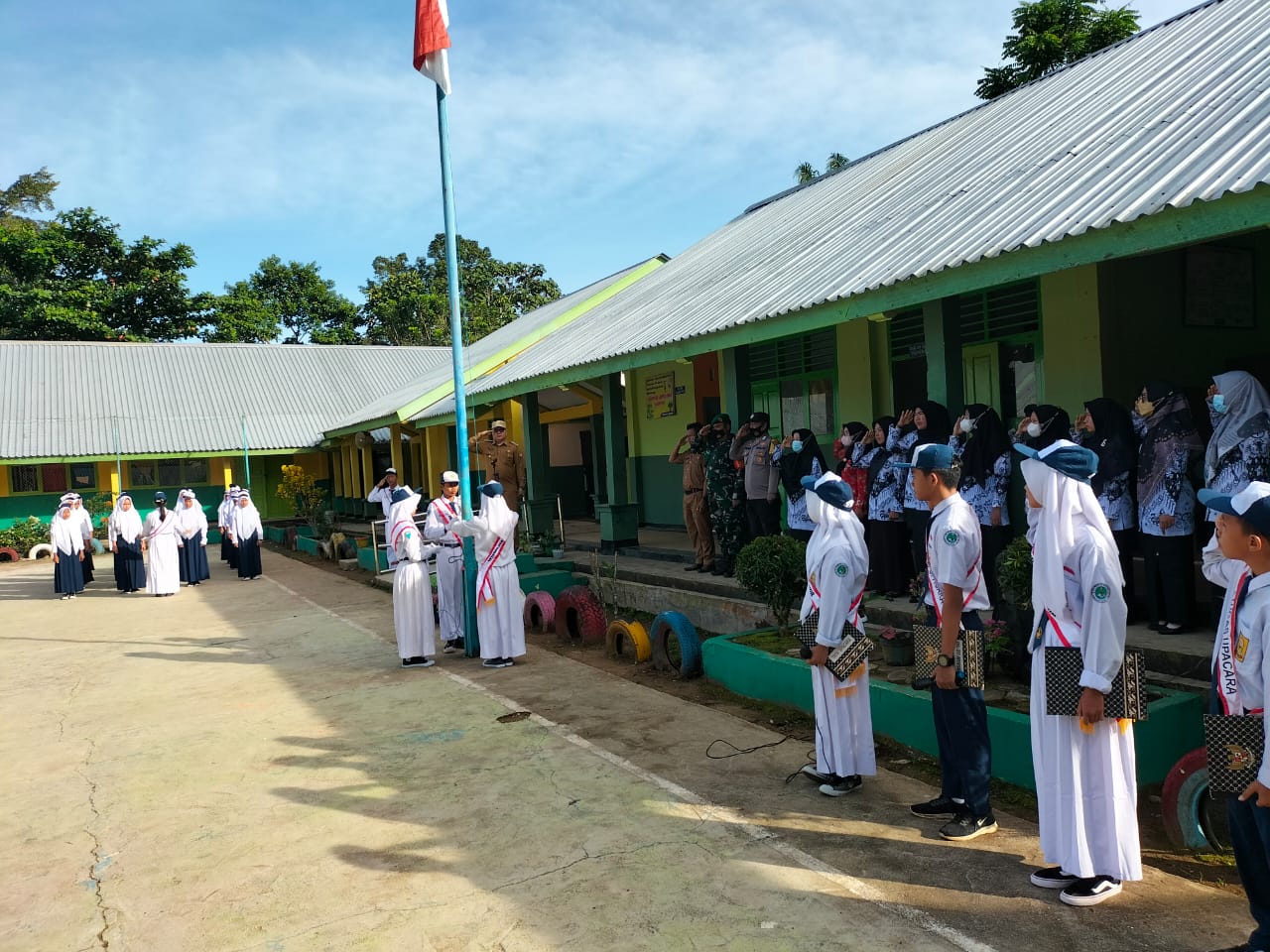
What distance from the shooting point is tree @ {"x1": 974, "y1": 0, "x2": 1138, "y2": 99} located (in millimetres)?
20516

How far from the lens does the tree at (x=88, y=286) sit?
34000 millimetres

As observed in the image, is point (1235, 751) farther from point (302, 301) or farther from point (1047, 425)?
point (302, 301)

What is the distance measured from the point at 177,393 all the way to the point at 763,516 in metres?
25.5

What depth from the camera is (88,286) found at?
35.0 metres

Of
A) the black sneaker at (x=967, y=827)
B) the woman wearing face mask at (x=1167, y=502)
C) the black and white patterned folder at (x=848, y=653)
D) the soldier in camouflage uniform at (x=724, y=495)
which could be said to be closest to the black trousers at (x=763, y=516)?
the soldier in camouflage uniform at (x=724, y=495)

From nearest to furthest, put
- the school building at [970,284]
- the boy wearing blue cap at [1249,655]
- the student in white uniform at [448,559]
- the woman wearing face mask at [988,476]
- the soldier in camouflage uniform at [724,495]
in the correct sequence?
the boy wearing blue cap at [1249,655] < the school building at [970,284] < the woman wearing face mask at [988,476] < the student in white uniform at [448,559] < the soldier in camouflage uniform at [724,495]

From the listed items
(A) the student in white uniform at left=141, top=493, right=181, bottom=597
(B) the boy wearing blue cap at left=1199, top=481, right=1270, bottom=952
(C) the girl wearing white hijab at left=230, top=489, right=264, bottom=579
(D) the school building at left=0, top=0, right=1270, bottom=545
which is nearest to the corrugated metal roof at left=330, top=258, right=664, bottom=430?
(D) the school building at left=0, top=0, right=1270, bottom=545

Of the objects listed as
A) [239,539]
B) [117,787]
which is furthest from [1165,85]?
[239,539]

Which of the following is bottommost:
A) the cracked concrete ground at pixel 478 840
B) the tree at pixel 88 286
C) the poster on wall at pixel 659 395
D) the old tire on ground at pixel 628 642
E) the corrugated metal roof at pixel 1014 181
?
the cracked concrete ground at pixel 478 840

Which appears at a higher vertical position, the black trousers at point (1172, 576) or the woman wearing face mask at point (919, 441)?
the woman wearing face mask at point (919, 441)

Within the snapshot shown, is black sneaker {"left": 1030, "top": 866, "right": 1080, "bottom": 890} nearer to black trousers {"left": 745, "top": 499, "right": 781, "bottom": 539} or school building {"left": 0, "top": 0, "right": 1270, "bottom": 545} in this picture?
school building {"left": 0, "top": 0, "right": 1270, "bottom": 545}

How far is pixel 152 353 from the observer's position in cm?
3116

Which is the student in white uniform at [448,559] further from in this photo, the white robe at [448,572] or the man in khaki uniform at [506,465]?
the man in khaki uniform at [506,465]

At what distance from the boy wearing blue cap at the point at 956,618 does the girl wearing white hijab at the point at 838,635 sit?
54 centimetres
